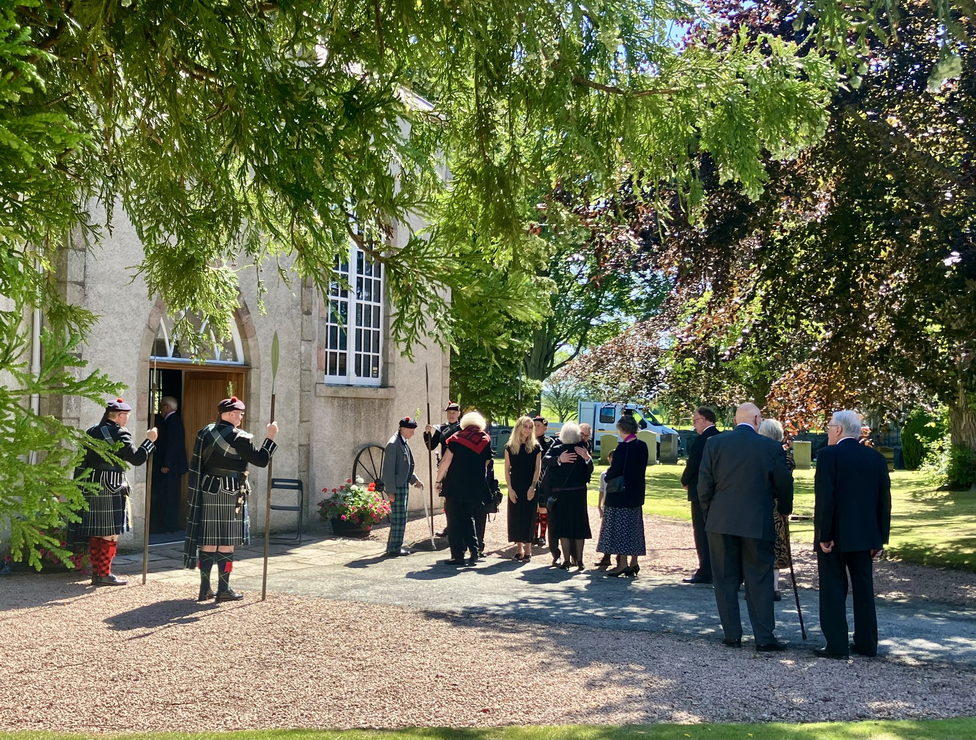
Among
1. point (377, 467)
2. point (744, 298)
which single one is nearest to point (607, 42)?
point (744, 298)

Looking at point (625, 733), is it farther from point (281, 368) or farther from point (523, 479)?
point (281, 368)

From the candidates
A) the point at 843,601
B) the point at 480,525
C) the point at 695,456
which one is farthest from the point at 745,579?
the point at 480,525

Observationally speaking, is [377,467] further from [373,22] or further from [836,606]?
[373,22]

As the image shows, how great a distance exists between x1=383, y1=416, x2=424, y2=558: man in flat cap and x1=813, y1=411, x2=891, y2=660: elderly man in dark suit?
5.79 meters

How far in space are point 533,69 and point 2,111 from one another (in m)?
2.73

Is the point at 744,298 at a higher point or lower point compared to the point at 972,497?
higher

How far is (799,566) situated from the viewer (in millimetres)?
12617

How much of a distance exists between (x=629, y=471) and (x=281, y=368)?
18.6 feet

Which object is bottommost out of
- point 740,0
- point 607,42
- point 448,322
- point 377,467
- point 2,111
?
point 377,467

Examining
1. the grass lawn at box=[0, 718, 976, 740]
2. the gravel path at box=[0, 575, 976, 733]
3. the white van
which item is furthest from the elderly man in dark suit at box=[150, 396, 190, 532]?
the white van

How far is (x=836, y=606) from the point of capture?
24.0 feet

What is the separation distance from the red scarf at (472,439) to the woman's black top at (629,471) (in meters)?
1.69

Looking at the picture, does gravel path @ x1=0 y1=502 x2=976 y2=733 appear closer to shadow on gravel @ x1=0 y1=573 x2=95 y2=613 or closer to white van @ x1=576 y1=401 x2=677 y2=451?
shadow on gravel @ x1=0 y1=573 x2=95 y2=613

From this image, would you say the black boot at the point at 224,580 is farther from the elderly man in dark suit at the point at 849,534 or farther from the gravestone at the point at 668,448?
the gravestone at the point at 668,448
